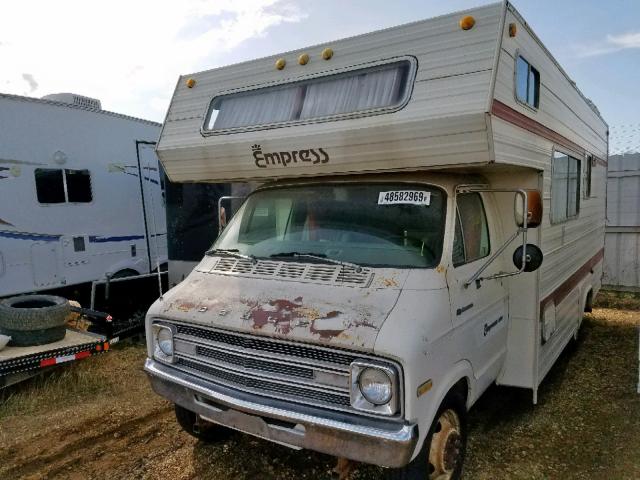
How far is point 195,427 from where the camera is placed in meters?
3.92

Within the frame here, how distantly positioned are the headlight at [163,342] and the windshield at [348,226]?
81cm

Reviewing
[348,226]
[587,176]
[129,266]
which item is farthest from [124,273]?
[587,176]

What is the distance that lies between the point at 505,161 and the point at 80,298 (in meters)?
6.64

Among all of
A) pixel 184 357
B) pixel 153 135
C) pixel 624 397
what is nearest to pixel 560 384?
pixel 624 397

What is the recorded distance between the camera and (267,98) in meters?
4.11

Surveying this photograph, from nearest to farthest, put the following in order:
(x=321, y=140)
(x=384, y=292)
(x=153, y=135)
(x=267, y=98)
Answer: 1. (x=384, y=292)
2. (x=321, y=140)
3. (x=267, y=98)
4. (x=153, y=135)

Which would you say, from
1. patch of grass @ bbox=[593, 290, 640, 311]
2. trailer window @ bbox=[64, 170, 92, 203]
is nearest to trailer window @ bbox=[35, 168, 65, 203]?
trailer window @ bbox=[64, 170, 92, 203]

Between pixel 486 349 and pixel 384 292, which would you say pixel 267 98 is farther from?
pixel 486 349

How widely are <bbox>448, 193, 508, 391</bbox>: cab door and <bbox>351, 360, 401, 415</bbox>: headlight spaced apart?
71 cm

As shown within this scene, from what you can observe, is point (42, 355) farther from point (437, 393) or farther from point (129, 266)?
point (437, 393)

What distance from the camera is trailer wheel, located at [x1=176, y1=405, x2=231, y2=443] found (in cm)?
389

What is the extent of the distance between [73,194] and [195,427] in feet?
16.2

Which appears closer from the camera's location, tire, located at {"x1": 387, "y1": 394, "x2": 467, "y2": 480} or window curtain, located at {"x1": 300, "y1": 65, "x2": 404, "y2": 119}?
tire, located at {"x1": 387, "y1": 394, "x2": 467, "y2": 480}

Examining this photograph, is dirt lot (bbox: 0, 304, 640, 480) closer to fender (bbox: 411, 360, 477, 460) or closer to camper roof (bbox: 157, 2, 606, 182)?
fender (bbox: 411, 360, 477, 460)
